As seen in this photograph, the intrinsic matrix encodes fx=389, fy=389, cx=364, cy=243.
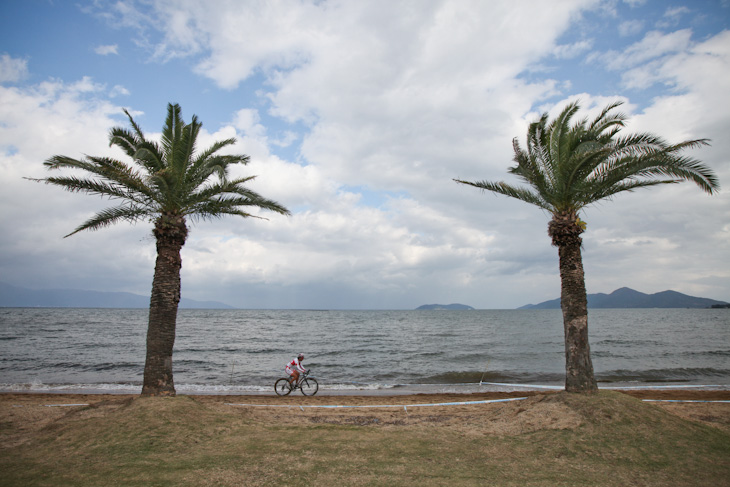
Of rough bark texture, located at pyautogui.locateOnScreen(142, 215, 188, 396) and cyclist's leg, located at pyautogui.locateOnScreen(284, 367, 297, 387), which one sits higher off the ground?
rough bark texture, located at pyautogui.locateOnScreen(142, 215, 188, 396)

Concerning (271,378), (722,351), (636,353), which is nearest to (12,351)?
(271,378)

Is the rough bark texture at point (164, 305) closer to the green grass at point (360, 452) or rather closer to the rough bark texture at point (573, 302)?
the green grass at point (360, 452)

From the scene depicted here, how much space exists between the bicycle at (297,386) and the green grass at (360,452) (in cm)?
795

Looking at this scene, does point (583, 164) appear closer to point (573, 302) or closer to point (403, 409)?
point (573, 302)

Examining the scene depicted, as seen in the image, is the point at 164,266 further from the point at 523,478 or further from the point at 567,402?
the point at 567,402

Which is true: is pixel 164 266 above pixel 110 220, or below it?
below

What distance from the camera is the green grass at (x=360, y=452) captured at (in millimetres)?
5922

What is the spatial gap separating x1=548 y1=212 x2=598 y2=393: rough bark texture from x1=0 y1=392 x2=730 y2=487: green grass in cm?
77

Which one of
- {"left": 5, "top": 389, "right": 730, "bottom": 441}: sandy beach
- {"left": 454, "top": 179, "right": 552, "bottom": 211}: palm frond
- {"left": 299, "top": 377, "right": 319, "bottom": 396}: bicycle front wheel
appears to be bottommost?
{"left": 299, "top": 377, "right": 319, "bottom": 396}: bicycle front wheel

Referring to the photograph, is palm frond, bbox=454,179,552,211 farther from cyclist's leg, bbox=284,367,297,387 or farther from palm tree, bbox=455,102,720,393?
cyclist's leg, bbox=284,367,297,387

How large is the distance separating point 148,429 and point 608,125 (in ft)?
44.2

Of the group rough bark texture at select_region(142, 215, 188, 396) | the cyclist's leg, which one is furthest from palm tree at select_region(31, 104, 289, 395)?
the cyclist's leg

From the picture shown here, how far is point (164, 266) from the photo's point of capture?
11.0m

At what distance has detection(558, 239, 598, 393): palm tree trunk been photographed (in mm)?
10008
